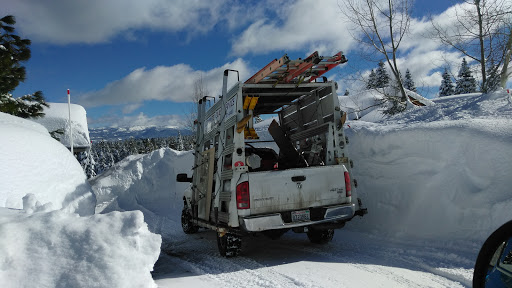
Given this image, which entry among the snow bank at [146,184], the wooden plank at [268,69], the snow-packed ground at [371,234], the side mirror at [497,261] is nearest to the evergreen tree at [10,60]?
the snow bank at [146,184]

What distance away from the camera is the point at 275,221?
581 centimetres

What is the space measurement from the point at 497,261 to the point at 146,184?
636 inches

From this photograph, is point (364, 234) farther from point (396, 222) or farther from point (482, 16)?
point (482, 16)

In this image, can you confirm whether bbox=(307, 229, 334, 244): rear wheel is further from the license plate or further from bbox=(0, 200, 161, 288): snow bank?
bbox=(0, 200, 161, 288): snow bank

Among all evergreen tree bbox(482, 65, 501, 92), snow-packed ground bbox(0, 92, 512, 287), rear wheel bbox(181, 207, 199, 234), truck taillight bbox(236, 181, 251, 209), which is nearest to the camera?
snow-packed ground bbox(0, 92, 512, 287)

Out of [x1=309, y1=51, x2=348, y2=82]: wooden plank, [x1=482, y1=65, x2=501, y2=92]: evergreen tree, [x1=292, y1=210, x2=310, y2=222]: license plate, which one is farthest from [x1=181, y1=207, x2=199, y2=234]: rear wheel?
[x1=482, y1=65, x2=501, y2=92]: evergreen tree

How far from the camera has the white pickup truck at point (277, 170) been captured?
5.87 metres

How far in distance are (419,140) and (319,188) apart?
3218mm

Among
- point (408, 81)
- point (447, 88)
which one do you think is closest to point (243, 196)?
point (447, 88)

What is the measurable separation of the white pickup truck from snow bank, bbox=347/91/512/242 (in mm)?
1367

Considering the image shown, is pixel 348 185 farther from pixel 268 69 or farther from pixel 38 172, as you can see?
pixel 38 172

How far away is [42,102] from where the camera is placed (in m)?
18.4

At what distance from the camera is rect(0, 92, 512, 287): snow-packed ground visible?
3.45m

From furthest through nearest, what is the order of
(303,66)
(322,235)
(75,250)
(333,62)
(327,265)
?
(322,235) < (333,62) < (303,66) < (327,265) < (75,250)
